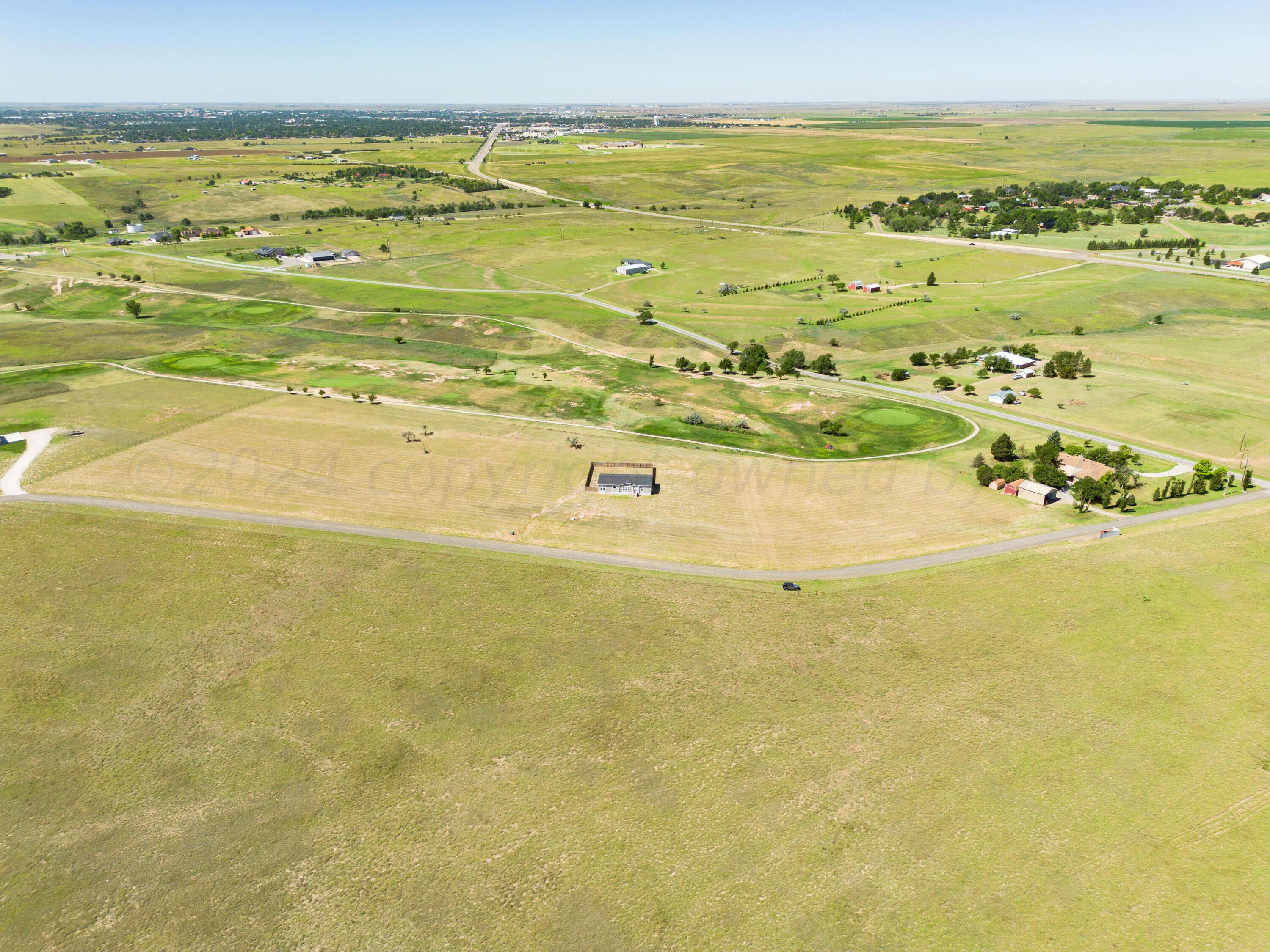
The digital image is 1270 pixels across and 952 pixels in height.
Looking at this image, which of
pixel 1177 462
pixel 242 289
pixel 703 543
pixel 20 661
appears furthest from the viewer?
pixel 242 289

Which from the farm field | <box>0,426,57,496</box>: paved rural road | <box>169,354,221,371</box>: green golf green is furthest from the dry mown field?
<box>169,354,221,371</box>: green golf green

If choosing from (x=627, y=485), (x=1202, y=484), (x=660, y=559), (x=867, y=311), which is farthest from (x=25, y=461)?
(x=867, y=311)

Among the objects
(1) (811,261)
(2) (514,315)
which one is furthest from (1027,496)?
(1) (811,261)

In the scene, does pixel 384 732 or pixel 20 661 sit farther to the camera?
pixel 20 661

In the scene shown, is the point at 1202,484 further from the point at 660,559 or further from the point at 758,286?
the point at 758,286

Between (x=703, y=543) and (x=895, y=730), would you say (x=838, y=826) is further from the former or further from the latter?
(x=703, y=543)

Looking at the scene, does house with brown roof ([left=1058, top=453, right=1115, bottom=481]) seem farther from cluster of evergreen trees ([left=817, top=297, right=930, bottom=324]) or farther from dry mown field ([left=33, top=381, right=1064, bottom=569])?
cluster of evergreen trees ([left=817, top=297, right=930, bottom=324])
